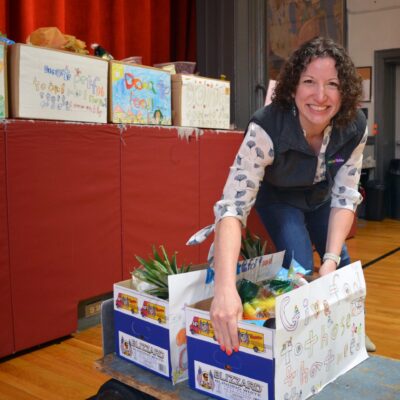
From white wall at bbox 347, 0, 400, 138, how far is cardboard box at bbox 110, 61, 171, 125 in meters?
4.01

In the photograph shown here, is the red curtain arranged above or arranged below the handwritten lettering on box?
above

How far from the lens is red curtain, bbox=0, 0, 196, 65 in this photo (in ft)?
10.8

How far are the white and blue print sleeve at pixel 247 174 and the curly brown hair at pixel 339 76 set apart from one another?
151 mm

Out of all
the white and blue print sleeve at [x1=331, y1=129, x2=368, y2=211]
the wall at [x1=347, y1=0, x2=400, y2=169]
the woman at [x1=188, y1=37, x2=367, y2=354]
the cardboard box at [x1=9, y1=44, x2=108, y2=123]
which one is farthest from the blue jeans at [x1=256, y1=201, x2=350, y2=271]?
the wall at [x1=347, y1=0, x2=400, y2=169]

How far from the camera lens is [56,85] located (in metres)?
2.21

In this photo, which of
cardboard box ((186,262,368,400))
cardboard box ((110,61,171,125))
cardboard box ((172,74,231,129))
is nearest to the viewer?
cardboard box ((186,262,368,400))

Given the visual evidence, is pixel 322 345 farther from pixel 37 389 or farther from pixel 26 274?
pixel 26 274

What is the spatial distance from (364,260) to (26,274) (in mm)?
2548

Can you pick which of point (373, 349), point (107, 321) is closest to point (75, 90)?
point (107, 321)

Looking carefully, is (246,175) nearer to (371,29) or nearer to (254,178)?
(254,178)

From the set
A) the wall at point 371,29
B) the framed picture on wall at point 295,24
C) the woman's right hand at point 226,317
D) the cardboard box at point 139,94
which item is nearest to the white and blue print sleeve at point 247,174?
the woman's right hand at point 226,317

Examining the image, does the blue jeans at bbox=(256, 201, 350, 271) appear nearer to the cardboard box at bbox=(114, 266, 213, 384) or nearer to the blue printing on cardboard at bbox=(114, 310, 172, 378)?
the cardboard box at bbox=(114, 266, 213, 384)

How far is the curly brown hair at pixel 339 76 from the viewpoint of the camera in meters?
1.48

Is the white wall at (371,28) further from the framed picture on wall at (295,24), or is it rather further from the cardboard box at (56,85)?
the cardboard box at (56,85)
